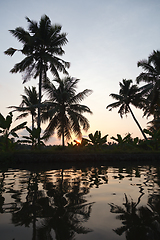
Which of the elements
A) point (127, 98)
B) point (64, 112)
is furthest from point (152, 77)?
point (64, 112)

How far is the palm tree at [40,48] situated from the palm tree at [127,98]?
932 centimetres

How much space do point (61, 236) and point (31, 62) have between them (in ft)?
51.2

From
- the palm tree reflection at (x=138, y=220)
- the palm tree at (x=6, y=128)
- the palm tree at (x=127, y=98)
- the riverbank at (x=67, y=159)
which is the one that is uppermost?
the palm tree at (x=127, y=98)

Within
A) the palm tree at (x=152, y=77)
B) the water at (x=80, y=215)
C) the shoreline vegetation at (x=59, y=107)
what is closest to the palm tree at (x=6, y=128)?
the shoreline vegetation at (x=59, y=107)

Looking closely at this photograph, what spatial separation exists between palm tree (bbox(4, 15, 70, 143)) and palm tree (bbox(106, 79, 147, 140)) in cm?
932

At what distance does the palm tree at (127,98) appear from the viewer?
22.0 metres

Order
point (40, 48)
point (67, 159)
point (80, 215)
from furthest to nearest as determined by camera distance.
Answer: point (40, 48), point (67, 159), point (80, 215)

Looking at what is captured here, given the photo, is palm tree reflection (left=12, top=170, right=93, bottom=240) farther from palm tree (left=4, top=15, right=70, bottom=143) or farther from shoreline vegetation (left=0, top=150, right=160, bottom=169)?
palm tree (left=4, top=15, right=70, bottom=143)

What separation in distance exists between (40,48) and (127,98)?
1213cm

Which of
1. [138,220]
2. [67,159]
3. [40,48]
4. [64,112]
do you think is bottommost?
[138,220]

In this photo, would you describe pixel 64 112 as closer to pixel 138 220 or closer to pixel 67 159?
pixel 67 159

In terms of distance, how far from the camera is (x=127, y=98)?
22.1 m

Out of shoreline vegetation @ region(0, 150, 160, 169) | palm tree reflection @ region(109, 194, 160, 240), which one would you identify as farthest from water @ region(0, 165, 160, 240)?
shoreline vegetation @ region(0, 150, 160, 169)

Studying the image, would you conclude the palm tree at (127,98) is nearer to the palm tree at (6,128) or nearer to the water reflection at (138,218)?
the palm tree at (6,128)
